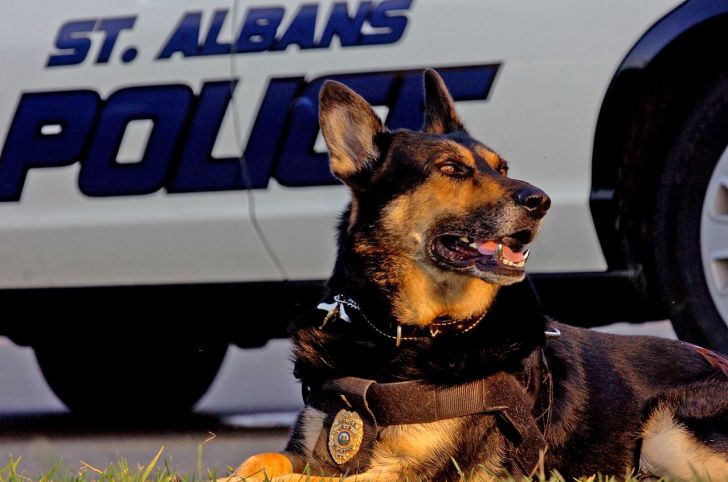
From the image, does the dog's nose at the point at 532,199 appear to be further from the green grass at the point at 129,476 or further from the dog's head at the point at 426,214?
the green grass at the point at 129,476

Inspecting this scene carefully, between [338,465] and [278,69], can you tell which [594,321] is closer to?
[278,69]

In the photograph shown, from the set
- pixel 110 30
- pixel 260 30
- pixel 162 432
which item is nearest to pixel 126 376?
pixel 162 432

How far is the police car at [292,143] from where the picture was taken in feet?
15.4

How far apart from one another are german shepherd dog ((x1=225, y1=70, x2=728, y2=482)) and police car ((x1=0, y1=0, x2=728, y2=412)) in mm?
835

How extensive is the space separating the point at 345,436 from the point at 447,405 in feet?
0.90

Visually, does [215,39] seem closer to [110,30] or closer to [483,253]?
[110,30]

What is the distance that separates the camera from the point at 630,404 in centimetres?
373

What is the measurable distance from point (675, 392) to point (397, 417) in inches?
32.1

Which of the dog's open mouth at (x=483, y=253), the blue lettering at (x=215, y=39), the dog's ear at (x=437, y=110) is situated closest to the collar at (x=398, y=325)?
the dog's open mouth at (x=483, y=253)

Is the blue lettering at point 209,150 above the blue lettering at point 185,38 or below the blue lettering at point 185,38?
below

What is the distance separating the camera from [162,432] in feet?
19.2

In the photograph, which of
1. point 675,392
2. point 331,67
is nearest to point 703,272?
point 675,392

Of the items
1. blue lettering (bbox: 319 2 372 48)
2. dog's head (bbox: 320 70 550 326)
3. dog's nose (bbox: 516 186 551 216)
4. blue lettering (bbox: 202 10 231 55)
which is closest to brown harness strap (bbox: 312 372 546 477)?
dog's head (bbox: 320 70 550 326)

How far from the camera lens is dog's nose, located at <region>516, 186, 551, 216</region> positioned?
370 centimetres
